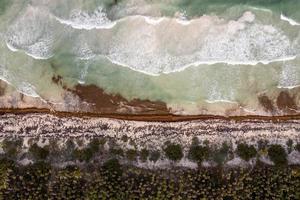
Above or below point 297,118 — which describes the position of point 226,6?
above

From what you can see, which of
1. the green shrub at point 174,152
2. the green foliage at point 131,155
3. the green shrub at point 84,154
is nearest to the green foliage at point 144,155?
the green foliage at point 131,155

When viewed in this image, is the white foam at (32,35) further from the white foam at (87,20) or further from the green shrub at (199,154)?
the green shrub at (199,154)

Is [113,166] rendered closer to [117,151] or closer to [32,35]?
[117,151]

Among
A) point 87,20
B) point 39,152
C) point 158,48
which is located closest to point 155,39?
point 158,48

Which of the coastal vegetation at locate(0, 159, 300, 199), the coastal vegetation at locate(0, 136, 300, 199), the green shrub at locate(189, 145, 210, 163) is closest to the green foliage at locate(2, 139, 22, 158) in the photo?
the coastal vegetation at locate(0, 136, 300, 199)

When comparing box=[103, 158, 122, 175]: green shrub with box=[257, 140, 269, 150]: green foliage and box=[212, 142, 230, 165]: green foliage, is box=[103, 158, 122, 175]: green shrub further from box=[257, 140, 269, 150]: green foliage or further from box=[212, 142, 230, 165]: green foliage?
box=[257, 140, 269, 150]: green foliage

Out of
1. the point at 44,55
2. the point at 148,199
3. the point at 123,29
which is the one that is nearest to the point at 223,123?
the point at 148,199

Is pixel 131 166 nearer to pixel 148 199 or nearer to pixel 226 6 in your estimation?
pixel 148 199
